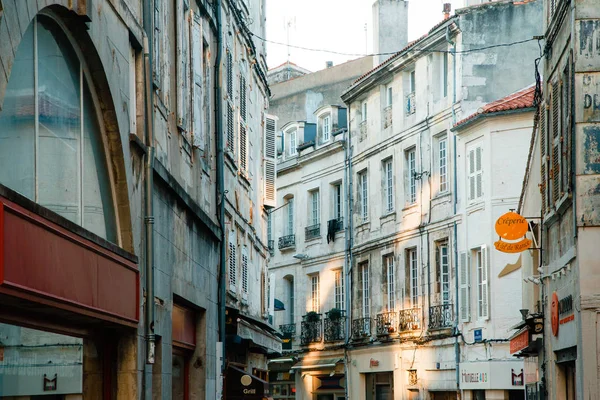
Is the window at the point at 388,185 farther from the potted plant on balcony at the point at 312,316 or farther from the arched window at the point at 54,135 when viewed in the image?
the arched window at the point at 54,135

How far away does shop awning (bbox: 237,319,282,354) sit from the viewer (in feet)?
65.6

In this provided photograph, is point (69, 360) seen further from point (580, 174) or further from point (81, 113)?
point (580, 174)

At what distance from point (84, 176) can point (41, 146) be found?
1.28 meters

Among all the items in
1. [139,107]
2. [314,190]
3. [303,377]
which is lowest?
[303,377]

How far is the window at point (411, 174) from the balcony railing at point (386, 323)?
355cm

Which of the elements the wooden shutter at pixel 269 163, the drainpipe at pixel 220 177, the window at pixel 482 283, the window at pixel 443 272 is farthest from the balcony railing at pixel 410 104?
the drainpipe at pixel 220 177

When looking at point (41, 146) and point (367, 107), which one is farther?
point (367, 107)

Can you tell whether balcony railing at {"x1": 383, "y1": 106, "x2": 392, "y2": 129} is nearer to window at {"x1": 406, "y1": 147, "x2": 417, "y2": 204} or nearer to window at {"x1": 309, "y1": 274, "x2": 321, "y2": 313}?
window at {"x1": 406, "y1": 147, "x2": 417, "y2": 204}

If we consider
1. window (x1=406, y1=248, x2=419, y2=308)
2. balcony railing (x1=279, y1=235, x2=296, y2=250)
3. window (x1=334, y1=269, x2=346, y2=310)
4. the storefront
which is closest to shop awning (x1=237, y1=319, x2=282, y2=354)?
the storefront

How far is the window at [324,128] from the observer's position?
41.5 metres

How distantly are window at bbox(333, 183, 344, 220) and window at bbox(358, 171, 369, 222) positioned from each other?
5.84ft

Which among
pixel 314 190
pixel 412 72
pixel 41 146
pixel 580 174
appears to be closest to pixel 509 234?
pixel 580 174

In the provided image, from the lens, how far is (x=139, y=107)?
38.2ft

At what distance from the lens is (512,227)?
61.0 feet
